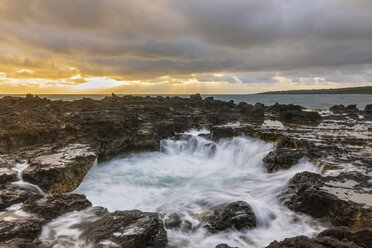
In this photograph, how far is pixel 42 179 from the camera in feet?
27.7

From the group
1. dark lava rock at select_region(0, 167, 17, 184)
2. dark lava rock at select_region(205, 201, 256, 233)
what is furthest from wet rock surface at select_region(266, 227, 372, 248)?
dark lava rock at select_region(0, 167, 17, 184)

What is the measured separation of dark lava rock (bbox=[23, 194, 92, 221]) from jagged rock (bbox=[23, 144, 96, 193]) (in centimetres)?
201

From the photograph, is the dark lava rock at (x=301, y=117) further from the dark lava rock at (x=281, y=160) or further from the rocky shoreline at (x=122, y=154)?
the dark lava rock at (x=281, y=160)

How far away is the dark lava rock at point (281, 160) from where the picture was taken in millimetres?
10250

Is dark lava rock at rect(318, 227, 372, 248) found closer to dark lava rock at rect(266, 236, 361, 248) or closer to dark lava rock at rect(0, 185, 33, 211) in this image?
dark lava rock at rect(266, 236, 361, 248)

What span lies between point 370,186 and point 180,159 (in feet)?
30.1

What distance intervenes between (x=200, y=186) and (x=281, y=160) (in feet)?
12.0

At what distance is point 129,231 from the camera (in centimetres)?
505

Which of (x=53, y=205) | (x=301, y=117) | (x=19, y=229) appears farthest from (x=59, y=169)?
(x=301, y=117)

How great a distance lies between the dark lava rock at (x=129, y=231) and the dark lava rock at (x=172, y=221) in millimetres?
771

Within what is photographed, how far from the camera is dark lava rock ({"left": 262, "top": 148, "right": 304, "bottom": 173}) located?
10.2 metres

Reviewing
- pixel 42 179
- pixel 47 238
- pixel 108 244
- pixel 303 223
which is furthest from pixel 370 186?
pixel 42 179

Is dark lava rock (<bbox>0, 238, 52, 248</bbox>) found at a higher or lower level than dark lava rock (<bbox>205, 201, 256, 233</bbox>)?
higher

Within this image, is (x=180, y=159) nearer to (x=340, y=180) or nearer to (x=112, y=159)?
(x=112, y=159)
